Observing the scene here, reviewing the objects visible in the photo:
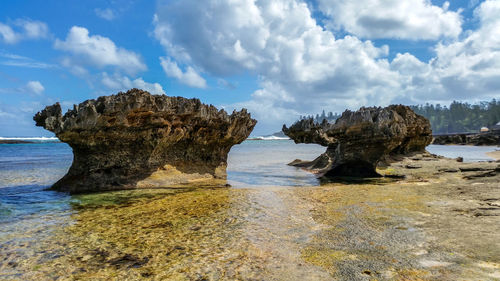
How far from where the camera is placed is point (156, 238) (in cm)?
503

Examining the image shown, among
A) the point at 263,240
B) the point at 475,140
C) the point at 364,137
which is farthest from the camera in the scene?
the point at 475,140

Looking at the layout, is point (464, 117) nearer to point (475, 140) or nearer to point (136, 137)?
point (475, 140)

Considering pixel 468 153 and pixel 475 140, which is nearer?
pixel 468 153

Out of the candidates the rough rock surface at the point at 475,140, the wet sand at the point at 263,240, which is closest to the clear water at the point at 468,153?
the rough rock surface at the point at 475,140

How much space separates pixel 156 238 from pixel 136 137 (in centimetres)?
637

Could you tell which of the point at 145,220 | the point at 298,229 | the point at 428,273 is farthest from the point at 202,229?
the point at 428,273

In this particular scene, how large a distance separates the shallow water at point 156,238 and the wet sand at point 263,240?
0.02m

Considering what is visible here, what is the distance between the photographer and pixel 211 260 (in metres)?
4.08

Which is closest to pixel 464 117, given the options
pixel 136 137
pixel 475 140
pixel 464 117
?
pixel 464 117

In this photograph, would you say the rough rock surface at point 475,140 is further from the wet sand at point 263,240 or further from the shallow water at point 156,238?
the shallow water at point 156,238

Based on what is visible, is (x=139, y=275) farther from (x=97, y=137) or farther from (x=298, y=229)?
(x=97, y=137)

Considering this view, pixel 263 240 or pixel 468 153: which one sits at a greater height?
pixel 263 240

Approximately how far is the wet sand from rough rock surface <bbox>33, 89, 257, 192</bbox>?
240cm

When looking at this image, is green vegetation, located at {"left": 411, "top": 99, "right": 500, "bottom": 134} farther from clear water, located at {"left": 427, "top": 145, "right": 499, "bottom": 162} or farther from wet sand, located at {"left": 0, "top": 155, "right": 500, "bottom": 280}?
wet sand, located at {"left": 0, "top": 155, "right": 500, "bottom": 280}
